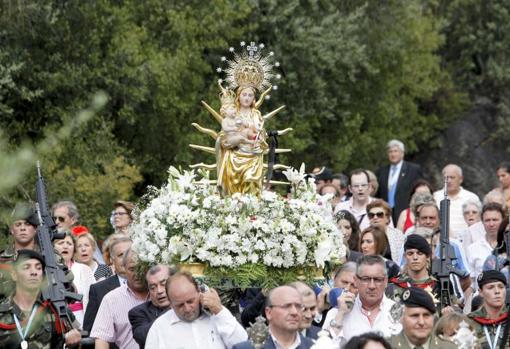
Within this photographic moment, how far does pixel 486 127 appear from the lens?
1738 inches

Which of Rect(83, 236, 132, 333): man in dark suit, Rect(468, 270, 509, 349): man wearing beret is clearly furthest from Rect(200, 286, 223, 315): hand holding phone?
Rect(83, 236, 132, 333): man in dark suit

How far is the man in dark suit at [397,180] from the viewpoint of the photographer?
2359 cm

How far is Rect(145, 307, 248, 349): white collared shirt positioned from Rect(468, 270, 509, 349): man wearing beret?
2.23m

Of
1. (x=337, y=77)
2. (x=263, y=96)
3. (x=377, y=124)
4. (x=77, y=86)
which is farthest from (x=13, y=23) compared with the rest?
(x=263, y=96)

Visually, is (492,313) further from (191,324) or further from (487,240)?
(487,240)

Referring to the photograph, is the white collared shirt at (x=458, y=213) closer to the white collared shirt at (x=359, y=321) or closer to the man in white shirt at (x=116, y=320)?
the man in white shirt at (x=116, y=320)

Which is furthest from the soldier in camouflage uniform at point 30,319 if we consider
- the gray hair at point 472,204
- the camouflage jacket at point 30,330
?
the gray hair at point 472,204

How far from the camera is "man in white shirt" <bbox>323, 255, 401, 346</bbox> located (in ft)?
41.1

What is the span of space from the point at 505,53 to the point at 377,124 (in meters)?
6.15

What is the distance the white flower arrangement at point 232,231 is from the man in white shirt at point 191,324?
2182 millimetres

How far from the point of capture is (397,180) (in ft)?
77.9

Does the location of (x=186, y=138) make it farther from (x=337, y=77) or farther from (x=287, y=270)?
(x=287, y=270)

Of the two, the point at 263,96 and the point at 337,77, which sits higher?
the point at 337,77

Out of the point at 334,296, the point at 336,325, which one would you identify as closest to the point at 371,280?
the point at 336,325
